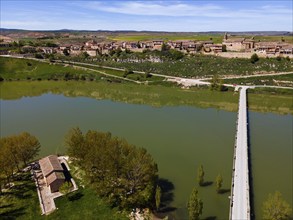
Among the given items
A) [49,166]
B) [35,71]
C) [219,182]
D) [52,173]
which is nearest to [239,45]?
[35,71]

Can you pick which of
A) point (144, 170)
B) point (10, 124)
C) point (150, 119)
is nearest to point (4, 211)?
point (144, 170)

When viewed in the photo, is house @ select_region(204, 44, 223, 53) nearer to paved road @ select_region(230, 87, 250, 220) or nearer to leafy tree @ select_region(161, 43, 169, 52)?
leafy tree @ select_region(161, 43, 169, 52)

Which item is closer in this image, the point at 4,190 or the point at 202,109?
the point at 4,190

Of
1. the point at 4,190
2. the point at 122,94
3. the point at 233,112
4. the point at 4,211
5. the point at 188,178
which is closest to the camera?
the point at 4,211

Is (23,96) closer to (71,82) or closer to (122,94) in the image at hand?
(71,82)

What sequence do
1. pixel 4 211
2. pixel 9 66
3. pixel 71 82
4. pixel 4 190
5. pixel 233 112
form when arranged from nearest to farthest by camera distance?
pixel 4 211 < pixel 4 190 < pixel 233 112 < pixel 71 82 < pixel 9 66

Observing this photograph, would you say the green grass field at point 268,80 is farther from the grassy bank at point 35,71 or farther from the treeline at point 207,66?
the grassy bank at point 35,71

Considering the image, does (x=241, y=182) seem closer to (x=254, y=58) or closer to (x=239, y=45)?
(x=254, y=58)

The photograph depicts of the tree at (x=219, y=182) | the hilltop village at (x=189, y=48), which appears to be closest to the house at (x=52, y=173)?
the tree at (x=219, y=182)
